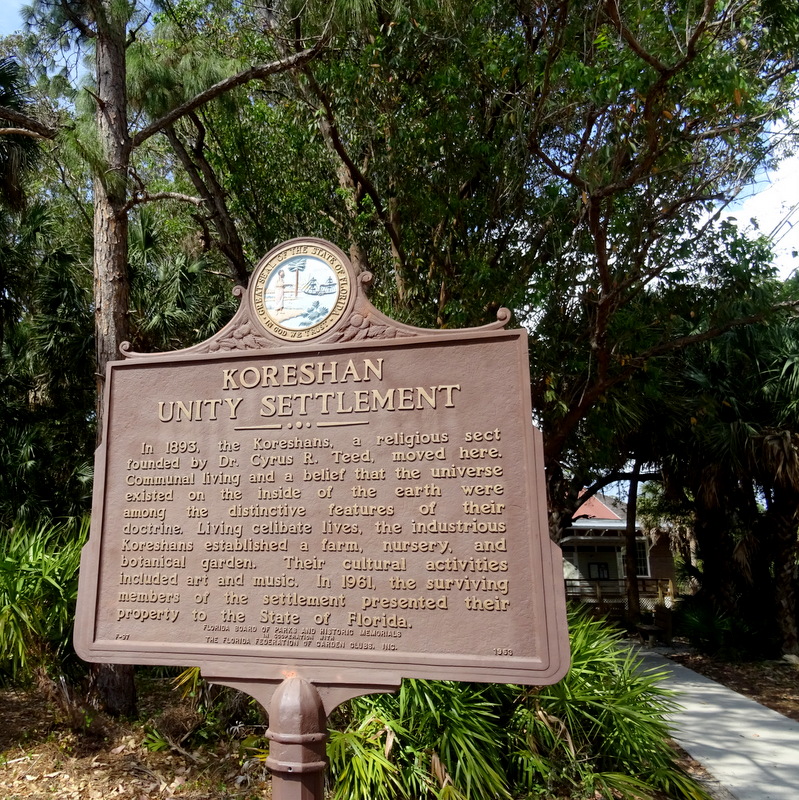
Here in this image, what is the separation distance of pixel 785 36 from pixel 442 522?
662 centimetres

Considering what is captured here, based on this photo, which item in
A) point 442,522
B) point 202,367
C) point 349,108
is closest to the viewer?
point 442,522

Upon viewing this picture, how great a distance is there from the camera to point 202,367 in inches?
160

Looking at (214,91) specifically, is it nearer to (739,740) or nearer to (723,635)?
(739,740)

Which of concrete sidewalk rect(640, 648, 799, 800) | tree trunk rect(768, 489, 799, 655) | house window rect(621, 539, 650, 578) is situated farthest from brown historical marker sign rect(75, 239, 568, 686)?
house window rect(621, 539, 650, 578)

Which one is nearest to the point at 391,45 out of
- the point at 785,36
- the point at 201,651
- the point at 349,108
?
the point at 349,108

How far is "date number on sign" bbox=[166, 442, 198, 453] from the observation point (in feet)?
13.0

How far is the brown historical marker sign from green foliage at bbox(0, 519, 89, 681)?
336 centimetres

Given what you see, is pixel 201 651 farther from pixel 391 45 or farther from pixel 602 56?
pixel 391 45

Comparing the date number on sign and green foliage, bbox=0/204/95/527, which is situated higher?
green foliage, bbox=0/204/95/527

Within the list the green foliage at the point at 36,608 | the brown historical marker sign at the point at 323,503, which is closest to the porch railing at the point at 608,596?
the green foliage at the point at 36,608

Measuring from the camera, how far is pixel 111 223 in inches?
291

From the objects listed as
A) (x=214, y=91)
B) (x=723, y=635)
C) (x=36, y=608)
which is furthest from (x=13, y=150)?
(x=723, y=635)

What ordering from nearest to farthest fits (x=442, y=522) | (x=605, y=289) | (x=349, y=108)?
(x=442, y=522) < (x=605, y=289) < (x=349, y=108)

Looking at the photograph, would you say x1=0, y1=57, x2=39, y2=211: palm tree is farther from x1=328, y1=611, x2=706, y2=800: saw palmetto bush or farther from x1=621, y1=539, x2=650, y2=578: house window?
x1=621, y1=539, x2=650, y2=578: house window
